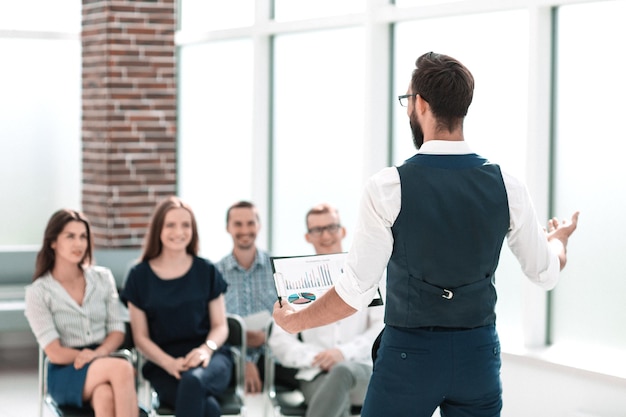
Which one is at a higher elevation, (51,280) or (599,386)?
(51,280)

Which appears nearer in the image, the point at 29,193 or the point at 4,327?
the point at 4,327

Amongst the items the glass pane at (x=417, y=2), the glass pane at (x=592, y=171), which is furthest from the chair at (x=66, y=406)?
the glass pane at (x=417, y=2)

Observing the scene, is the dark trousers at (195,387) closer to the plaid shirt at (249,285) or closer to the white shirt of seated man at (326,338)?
the white shirt of seated man at (326,338)

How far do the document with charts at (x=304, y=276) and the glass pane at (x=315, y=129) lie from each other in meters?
3.17

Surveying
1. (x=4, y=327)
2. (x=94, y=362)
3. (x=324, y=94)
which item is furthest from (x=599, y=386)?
(x=4, y=327)

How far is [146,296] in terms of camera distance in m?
5.00

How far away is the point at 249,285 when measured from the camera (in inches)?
236

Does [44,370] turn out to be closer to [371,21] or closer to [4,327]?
[4,327]

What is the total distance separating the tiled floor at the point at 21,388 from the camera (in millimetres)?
6082

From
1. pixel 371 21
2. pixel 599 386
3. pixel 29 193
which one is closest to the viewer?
pixel 599 386

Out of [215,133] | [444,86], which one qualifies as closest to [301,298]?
[444,86]

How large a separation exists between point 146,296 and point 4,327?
2.28 meters

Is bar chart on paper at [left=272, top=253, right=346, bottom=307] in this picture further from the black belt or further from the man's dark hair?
the man's dark hair

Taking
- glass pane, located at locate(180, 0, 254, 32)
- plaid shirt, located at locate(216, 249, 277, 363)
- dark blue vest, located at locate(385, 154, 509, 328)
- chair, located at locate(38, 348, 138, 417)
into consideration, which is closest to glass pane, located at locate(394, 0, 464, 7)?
glass pane, located at locate(180, 0, 254, 32)
